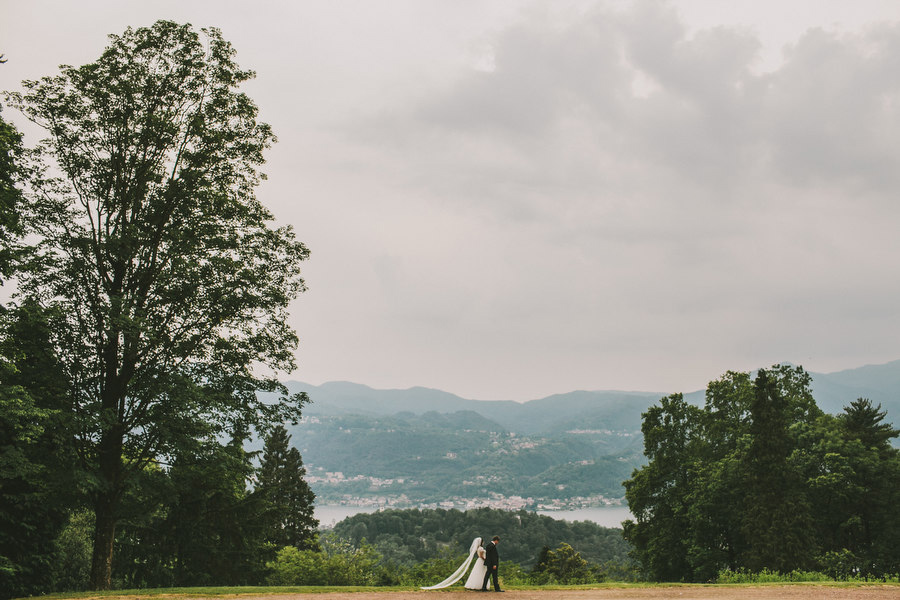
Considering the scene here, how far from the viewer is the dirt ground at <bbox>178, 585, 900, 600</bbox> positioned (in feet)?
50.3

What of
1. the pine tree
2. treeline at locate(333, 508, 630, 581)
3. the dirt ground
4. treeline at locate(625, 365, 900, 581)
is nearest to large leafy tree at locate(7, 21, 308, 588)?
the dirt ground

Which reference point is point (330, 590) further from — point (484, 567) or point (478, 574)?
point (484, 567)

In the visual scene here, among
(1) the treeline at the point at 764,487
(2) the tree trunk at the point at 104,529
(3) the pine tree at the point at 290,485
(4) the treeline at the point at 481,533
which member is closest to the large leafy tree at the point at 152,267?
(2) the tree trunk at the point at 104,529

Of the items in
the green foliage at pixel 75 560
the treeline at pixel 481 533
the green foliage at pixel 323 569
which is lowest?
the treeline at pixel 481 533

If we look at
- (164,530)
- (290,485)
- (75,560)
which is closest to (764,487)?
(164,530)

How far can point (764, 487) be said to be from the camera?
95.6 feet

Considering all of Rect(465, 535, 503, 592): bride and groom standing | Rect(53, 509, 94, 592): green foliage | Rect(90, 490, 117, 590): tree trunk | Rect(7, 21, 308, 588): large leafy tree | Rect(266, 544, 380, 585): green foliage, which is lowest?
Rect(266, 544, 380, 585): green foliage

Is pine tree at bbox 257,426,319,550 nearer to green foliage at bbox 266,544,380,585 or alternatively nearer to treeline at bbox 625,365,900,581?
green foliage at bbox 266,544,380,585

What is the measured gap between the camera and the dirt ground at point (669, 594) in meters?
15.3

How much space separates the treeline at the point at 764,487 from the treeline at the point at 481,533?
4887 centimetres

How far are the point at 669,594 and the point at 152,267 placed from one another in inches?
723

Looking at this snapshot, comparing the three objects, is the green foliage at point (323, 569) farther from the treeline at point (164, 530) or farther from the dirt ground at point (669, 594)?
the dirt ground at point (669, 594)

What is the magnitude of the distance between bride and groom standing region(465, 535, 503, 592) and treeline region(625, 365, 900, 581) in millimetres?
13276

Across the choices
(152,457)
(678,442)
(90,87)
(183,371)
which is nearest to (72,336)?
(183,371)
